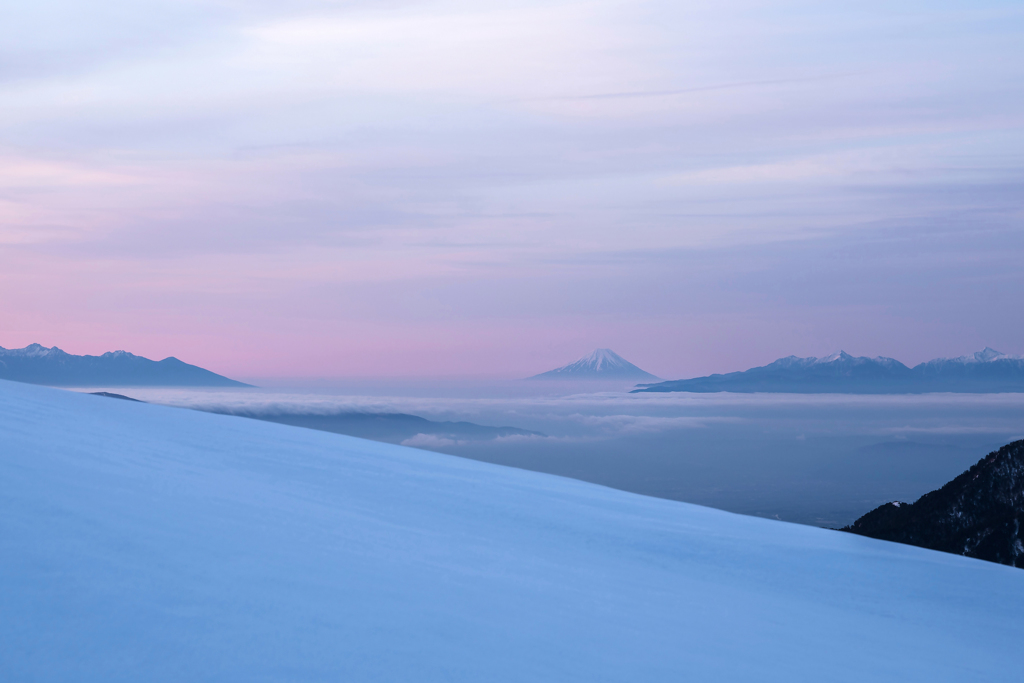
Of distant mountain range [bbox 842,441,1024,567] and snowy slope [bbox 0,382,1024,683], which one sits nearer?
snowy slope [bbox 0,382,1024,683]

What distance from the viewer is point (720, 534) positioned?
6.93m

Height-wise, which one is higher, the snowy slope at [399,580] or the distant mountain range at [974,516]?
the snowy slope at [399,580]

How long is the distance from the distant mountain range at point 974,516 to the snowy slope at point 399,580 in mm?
112638

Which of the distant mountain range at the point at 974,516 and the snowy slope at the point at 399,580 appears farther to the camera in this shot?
the distant mountain range at the point at 974,516

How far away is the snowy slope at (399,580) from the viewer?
2898 millimetres

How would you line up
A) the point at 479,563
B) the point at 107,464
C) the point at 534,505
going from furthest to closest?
the point at 534,505 → the point at 107,464 → the point at 479,563

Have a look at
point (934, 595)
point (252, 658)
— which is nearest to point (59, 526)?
point (252, 658)

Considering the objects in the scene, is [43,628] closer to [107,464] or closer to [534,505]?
[107,464]

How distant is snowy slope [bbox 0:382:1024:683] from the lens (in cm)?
290

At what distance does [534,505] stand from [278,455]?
2.44m

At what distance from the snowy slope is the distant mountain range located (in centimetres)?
11264

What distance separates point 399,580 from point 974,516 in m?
152

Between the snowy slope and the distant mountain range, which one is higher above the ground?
the snowy slope

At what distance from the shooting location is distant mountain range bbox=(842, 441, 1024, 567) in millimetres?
107812
